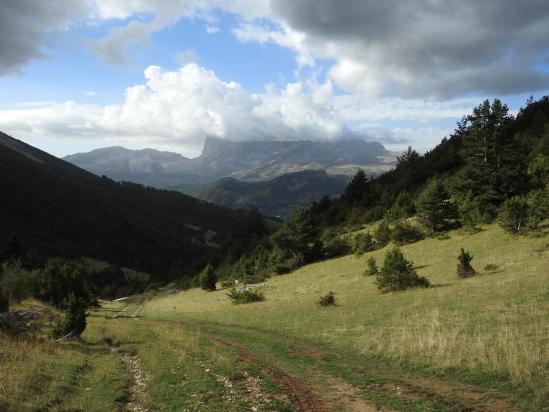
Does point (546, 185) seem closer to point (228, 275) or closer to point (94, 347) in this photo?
point (94, 347)

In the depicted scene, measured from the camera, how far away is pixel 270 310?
3147cm

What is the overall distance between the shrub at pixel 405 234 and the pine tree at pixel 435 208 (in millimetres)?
1898

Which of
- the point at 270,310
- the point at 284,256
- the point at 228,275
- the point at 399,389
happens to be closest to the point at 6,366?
the point at 399,389

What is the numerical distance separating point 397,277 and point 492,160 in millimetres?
28522

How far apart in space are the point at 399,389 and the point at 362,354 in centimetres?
495

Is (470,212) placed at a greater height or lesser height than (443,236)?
greater

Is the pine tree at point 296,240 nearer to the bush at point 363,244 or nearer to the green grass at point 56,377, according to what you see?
the bush at point 363,244

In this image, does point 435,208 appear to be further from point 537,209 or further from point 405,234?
point 537,209

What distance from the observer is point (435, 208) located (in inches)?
1913

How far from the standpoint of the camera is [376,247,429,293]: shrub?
29.4 m

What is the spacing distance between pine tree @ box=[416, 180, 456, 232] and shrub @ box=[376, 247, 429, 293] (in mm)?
20488

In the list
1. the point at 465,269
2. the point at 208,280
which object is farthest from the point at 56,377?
the point at 208,280

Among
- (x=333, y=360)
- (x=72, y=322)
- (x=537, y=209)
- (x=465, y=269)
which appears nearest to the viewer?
(x=333, y=360)

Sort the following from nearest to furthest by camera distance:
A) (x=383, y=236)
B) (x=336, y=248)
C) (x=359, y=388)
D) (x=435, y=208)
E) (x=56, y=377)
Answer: (x=359, y=388) < (x=56, y=377) < (x=435, y=208) < (x=383, y=236) < (x=336, y=248)
